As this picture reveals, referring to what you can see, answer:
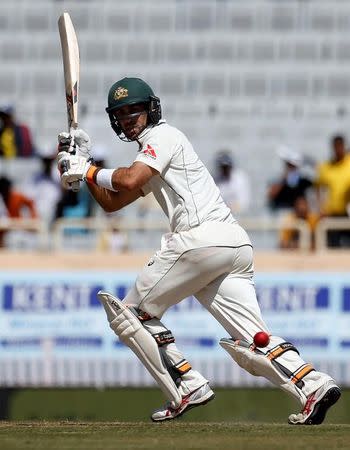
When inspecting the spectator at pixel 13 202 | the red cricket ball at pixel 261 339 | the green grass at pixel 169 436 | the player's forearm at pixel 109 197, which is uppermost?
the player's forearm at pixel 109 197

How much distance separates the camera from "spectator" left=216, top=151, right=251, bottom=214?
1269 centimetres

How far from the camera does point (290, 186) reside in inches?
504

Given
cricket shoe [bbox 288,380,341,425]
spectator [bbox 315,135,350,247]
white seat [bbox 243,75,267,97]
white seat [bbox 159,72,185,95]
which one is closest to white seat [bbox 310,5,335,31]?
white seat [bbox 243,75,267,97]

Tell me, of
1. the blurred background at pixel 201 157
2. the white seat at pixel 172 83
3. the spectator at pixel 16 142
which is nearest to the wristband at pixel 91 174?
the blurred background at pixel 201 157

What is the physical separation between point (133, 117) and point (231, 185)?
20.4 feet

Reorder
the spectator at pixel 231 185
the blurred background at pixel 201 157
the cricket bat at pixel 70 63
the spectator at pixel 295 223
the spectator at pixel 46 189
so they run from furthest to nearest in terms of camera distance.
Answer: the spectator at pixel 46 189, the spectator at pixel 231 185, the spectator at pixel 295 223, the blurred background at pixel 201 157, the cricket bat at pixel 70 63

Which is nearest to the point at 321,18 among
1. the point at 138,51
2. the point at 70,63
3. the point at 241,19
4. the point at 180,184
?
the point at 241,19

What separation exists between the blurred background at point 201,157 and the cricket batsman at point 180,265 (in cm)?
442

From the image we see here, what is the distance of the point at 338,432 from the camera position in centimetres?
620

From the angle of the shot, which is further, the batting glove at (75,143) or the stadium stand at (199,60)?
the stadium stand at (199,60)

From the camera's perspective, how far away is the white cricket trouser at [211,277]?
6516 millimetres

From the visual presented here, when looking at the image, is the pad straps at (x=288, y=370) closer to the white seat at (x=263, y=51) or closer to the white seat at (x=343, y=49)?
the white seat at (x=263, y=51)

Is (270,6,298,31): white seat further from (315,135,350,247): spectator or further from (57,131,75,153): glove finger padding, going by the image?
(57,131,75,153): glove finger padding

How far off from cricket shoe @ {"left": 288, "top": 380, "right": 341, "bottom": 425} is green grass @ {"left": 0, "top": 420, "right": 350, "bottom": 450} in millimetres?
67
